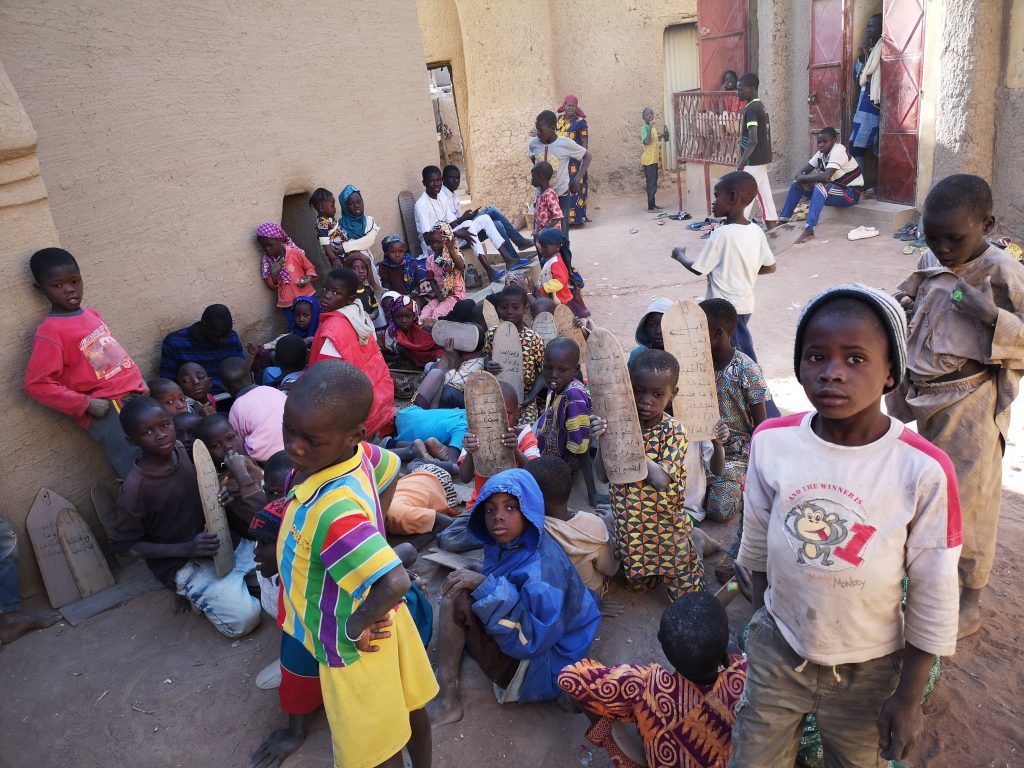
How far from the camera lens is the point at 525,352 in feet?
15.6

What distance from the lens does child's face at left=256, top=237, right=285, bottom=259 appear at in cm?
589

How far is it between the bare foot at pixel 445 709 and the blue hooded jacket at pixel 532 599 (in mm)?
250

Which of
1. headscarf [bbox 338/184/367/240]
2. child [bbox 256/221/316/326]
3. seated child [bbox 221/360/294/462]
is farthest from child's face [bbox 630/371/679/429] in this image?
headscarf [bbox 338/184/367/240]

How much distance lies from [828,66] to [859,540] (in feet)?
32.6

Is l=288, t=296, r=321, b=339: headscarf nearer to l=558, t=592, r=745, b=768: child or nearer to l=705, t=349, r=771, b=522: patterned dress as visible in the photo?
l=705, t=349, r=771, b=522: patterned dress

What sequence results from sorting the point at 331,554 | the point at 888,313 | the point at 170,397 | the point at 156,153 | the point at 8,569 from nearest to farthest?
the point at 888,313, the point at 331,554, the point at 8,569, the point at 170,397, the point at 156,153

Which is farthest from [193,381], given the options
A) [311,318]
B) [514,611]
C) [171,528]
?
[514,611]

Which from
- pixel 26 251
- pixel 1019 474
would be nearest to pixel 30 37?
pixel 26 251

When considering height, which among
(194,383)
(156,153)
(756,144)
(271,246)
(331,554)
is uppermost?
(156,153)

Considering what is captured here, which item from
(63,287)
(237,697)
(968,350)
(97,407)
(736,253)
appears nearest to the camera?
(968,350)

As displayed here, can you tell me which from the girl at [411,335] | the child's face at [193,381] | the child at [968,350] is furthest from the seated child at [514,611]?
the girl at [411,335]

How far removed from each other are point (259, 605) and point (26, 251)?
2.08 m

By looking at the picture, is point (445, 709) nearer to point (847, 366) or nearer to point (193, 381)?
point (847, 366)

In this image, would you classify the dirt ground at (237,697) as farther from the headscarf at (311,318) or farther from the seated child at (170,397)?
the headscarf at (311,318)
